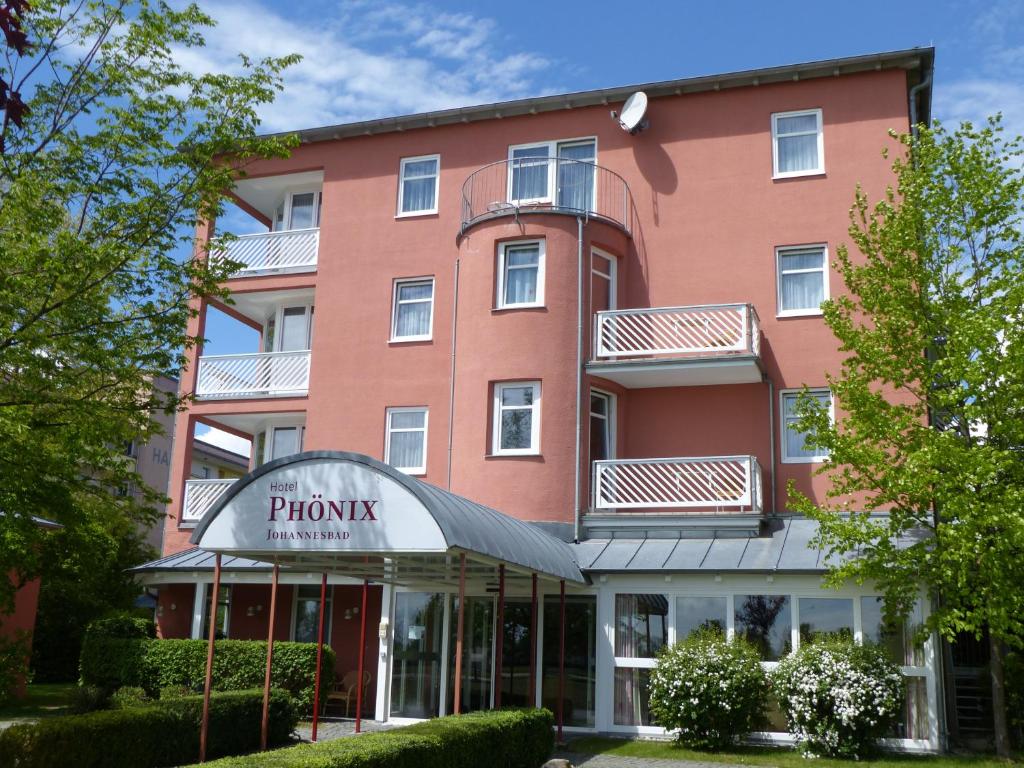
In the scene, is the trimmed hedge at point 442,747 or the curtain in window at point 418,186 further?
the curtain in window at point 418,186

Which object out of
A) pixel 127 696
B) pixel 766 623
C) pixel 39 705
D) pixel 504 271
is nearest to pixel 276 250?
pixel 504 271

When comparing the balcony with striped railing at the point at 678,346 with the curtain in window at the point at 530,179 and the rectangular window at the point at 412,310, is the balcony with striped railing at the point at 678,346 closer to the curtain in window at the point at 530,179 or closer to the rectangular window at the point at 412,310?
the curtain in window at the point at 530,179

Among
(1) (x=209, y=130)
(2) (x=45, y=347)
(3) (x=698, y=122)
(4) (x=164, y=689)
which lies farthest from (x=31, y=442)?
(3) (x=698, y=122)

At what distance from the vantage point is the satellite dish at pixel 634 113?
21.0 meters

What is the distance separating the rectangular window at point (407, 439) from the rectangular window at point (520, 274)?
320 centimetres

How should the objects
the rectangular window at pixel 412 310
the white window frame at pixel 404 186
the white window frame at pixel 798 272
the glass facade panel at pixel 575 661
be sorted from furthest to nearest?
the white window frame at pixel 404 186 < the rectangular window at pixel 412 310 < the white window frame at pixel 798 272 < the glass facade panel at pixel 575 661

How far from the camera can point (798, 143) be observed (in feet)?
67.5

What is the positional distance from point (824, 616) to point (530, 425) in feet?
20.6

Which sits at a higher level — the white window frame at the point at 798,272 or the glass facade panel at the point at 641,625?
the white window frame at the point at 798,272

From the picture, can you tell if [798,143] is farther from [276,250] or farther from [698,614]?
[276,250]

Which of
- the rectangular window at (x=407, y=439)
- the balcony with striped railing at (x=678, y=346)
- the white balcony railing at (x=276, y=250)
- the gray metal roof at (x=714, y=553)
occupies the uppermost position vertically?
the white balcony railing at (x=276, y=250)

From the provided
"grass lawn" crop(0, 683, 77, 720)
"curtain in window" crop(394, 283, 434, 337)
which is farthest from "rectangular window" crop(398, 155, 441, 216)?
"grass lawn" crop(0, 683, 77, 720)

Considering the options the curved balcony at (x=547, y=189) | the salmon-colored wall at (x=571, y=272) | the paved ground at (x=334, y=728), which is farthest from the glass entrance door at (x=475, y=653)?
the curved balcony at (x=547, y=189)

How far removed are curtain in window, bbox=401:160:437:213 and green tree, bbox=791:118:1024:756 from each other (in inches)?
379
